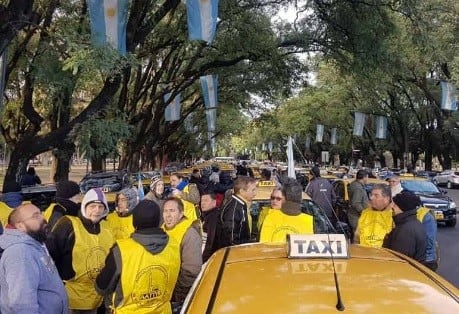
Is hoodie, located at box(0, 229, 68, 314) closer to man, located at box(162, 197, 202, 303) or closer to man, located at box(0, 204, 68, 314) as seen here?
man, located at box(0, 204, 68, 314)

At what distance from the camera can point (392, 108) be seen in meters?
45.1

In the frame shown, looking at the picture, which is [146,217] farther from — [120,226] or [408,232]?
[120,226]

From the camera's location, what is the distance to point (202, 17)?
11641mm

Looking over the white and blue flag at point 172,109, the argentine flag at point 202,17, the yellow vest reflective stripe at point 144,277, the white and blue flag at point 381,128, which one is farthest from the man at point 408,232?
the white and blue flag at point 381,128

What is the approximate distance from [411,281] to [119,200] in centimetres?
493

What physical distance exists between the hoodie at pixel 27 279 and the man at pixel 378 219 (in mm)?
3518

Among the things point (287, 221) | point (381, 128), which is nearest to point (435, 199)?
point (287, 221)

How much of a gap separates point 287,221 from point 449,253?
27.6 ft

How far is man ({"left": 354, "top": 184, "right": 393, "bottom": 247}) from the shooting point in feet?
20.5

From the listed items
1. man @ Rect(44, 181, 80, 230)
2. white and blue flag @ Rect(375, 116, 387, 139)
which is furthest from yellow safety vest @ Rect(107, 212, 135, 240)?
white and blue flag @ Rect(375, 116, 387, 139)

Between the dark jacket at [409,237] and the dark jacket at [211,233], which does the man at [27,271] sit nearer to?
the dark jacket at [211,233]

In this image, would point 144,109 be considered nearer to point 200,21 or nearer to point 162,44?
point 162,44

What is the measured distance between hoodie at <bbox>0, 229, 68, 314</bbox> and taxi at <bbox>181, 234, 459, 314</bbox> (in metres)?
1.09

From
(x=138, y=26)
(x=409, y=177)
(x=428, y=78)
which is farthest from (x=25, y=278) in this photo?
(x=428, y=78)
